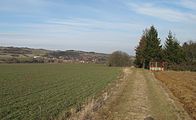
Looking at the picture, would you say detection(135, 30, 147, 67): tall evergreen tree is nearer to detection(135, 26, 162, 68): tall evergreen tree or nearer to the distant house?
detection(135, 26, 162, 68): tall evergreen tree

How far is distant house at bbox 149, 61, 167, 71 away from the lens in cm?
7522

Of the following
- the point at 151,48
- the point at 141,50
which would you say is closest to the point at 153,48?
the point at 151,48

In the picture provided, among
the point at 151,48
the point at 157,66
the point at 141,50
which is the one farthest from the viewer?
the point at 141,50

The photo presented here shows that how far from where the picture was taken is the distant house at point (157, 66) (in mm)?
75225

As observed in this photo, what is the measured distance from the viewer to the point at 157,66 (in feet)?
249

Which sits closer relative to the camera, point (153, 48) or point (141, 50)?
point (153, 48)

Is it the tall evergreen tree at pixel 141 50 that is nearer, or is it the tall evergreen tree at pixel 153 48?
the tall evergreen tree at pixel 153 48

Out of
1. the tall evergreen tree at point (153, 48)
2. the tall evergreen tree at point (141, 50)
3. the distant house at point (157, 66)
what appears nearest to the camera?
the distant house at point (157, 66)

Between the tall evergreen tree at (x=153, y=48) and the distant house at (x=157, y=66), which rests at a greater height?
the tall evergreen tree at (x=153, y=48)

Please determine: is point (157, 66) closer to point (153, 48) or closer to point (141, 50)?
point (153, 48)

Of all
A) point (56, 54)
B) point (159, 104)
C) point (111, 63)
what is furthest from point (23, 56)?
point (159, 104)

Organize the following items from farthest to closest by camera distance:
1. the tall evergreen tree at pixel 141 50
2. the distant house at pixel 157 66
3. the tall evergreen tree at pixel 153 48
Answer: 1. the tall evergreen tree at pixel 141 50
2. the tall evergreen tree at pixel 153 48
3. the distant house at pixel 157 66

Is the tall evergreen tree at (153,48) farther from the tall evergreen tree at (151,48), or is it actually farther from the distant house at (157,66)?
the distant house at (157,66)

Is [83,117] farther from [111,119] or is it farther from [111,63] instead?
[111,63]
